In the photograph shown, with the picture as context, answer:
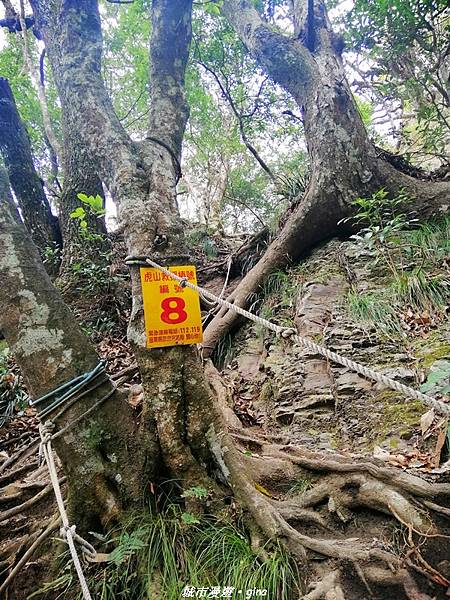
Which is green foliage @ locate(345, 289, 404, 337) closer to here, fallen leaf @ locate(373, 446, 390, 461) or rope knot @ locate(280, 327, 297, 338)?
fallen leaf @ locate(373, 446, 390, 461)

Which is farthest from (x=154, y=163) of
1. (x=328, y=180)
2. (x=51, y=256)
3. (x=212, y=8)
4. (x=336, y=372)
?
(x=51, y=256)

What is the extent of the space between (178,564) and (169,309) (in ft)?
3.69

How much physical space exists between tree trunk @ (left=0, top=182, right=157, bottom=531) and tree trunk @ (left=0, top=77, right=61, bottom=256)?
13.7 feet

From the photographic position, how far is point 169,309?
204 centimetres

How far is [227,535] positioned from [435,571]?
81 centimetres

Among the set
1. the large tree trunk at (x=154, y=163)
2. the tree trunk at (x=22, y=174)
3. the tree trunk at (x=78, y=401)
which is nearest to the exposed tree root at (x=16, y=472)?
the tree trunk at (x=78, y=401)

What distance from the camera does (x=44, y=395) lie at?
1860 millimetres

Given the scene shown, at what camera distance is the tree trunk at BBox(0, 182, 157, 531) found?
6.03ft

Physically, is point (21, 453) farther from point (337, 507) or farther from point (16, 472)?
point (337, 507)

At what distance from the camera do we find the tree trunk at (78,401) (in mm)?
1837

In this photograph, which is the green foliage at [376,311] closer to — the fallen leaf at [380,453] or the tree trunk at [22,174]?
the fallen leaf at [380,453]

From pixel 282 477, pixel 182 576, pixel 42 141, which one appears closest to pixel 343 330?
pixel 282 477

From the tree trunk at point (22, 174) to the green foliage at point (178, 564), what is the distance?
4902 millimetres

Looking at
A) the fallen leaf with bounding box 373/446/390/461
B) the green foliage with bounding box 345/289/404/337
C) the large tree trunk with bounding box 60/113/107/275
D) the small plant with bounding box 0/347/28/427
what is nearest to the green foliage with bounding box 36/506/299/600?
the fallen leaf with bounding box 373/446/390/461
